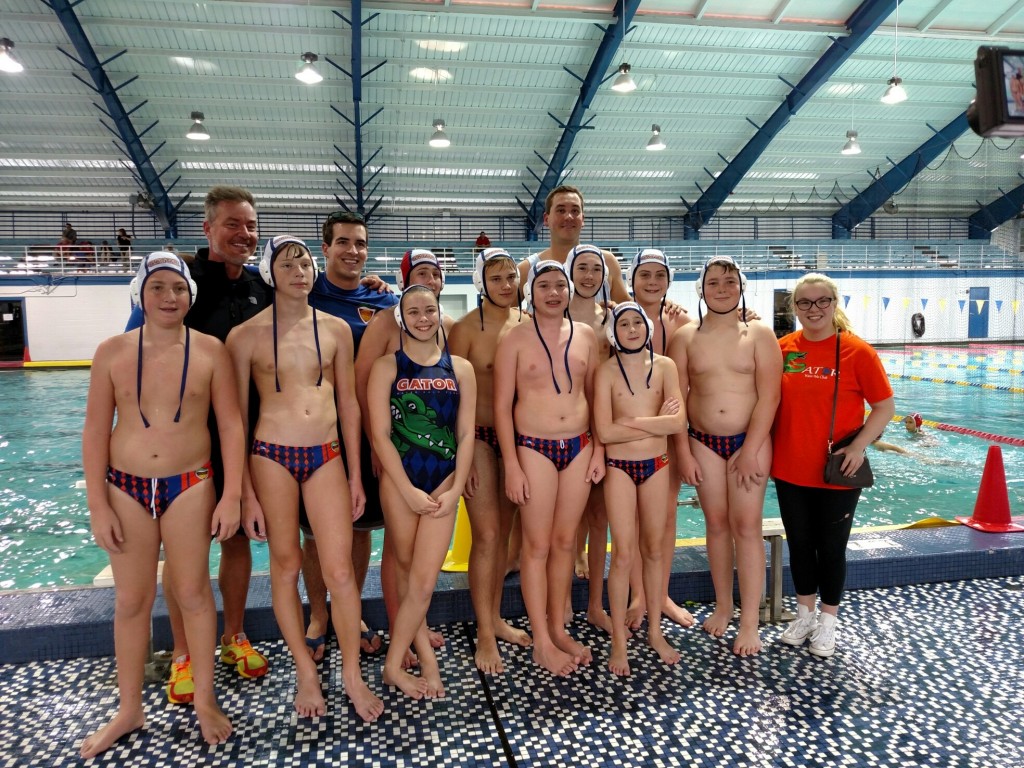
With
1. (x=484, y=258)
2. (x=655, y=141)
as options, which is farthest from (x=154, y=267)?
(x=655, y=141)

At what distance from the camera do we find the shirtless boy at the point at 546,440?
304 centimetres

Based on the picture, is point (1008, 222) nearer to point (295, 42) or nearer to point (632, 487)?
point (295, 42)

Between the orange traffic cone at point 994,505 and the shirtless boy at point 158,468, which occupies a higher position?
the shirtless boy at point 158,468

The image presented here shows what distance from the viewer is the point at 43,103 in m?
16.7

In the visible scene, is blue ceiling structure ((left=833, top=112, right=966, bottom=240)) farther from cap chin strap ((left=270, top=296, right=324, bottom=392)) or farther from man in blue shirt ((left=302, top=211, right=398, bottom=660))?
cap chin strap ((left=270, top=296, right=324, bottom=392))

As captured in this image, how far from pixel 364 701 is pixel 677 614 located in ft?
5.56

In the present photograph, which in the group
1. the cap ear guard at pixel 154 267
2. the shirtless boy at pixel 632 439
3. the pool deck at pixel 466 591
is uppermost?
the cap ear guard at pixel 154 267

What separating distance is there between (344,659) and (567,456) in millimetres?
1322

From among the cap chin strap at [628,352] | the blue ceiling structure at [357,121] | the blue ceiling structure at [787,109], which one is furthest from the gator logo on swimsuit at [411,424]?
the blue ceiling structure at [787,109]

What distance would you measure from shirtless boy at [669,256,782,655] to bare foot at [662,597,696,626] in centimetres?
14

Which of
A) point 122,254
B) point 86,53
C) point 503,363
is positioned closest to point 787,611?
point 503,363

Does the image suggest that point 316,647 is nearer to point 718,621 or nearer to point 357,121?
point 718,621

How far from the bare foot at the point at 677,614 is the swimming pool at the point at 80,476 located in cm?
223

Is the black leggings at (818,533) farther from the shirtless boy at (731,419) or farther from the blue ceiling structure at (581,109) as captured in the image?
the blue ceiling structure at (581,109)
